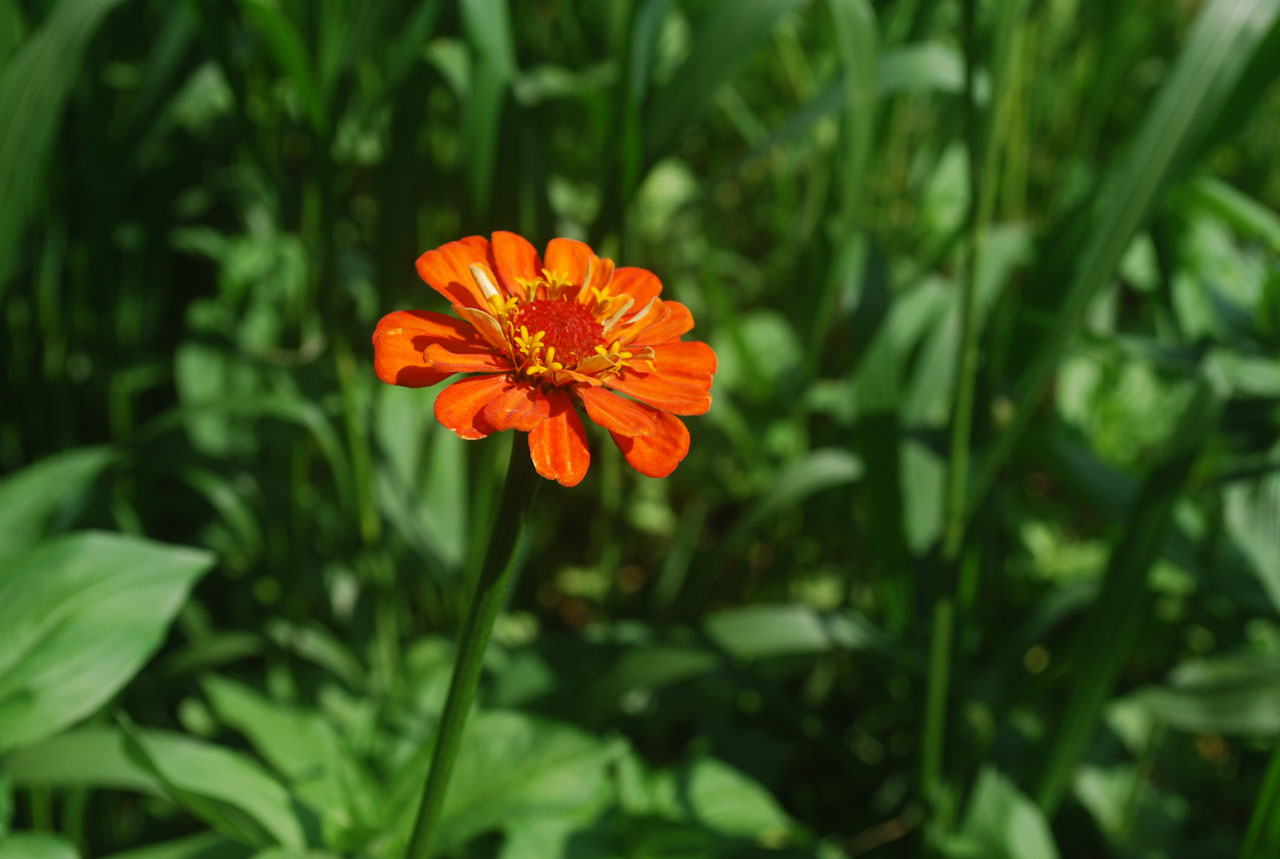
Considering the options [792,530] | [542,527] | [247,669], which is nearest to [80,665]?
[247,669]

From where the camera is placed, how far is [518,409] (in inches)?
22.4

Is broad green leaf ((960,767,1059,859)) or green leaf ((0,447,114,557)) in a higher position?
green leaf ((0,447,114,557))

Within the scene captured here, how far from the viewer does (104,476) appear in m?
1.49

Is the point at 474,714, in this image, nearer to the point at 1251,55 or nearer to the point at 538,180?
the point at 538,180

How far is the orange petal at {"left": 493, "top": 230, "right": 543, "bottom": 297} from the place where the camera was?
67 cm

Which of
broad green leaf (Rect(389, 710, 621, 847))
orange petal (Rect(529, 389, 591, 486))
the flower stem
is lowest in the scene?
broad green leaf (Rect(389, 710, 621, 847))

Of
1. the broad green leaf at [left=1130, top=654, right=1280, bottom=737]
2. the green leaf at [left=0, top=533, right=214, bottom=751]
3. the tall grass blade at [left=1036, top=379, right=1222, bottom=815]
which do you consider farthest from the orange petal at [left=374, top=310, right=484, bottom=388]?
the broad green leaf at [left=1130, top=654, right=1280, bottom=737]

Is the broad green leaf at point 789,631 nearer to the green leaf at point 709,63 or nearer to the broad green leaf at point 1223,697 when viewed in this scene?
the broad green leaf at point 1223,697

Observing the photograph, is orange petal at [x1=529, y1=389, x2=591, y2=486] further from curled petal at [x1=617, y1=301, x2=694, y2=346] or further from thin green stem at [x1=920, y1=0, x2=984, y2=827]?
thin green stem at [x1=920, y1=0, x2=984, y2=827]

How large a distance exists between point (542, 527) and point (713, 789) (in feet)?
2.42

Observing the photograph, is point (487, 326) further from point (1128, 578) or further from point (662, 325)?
point (1128, 578)

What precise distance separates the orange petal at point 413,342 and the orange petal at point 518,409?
0.12 ft

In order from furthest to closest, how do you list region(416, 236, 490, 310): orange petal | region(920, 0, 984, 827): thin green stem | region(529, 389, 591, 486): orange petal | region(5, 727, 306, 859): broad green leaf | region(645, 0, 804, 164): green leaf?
1. region(645, 0, 804, 164): green leaf
2. region(920, 0, 984, 827): thin green stem
3. region(5, 727, 306, 859): broad green leaf
4. region(416, 236, 490, 310): orange petal
5. region(529, 389, 591, 486): orange petal

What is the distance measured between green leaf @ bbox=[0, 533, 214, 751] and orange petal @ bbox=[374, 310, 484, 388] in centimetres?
45
